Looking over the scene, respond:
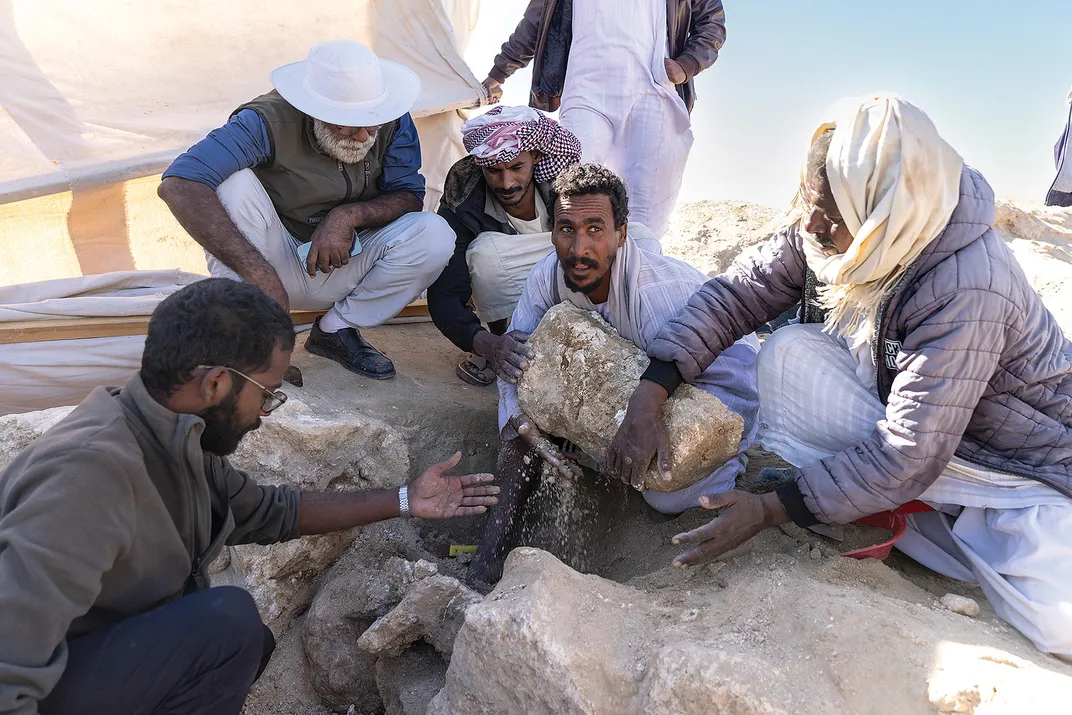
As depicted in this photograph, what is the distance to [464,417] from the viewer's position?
10.9ft

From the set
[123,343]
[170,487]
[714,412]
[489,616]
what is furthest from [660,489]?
[123,343]

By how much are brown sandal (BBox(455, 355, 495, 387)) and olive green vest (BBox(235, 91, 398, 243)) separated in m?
0.90

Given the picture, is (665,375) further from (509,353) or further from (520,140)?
(520,140)

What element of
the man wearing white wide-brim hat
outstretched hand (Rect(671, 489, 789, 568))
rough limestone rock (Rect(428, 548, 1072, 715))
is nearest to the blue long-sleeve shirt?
the man wearing white wide-brim hat

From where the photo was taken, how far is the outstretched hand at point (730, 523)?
6.63ft

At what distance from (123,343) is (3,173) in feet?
5.10

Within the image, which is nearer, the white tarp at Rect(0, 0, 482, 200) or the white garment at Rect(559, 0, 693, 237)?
the white garment at Rect(559, 0, 693, 237)

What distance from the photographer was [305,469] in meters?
2.64

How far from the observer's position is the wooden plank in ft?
11.1

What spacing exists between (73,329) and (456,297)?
1.67 m

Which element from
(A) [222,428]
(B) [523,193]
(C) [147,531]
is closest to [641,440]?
(A) [222,428]

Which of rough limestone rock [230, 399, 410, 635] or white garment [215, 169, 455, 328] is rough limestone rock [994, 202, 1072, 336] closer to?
white garment [215, 169, 455, 328]

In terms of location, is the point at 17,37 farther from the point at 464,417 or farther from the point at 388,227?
the point at 464,417

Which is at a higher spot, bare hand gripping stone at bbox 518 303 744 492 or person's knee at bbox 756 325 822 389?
person's knee at bbox 756 325 822 389
